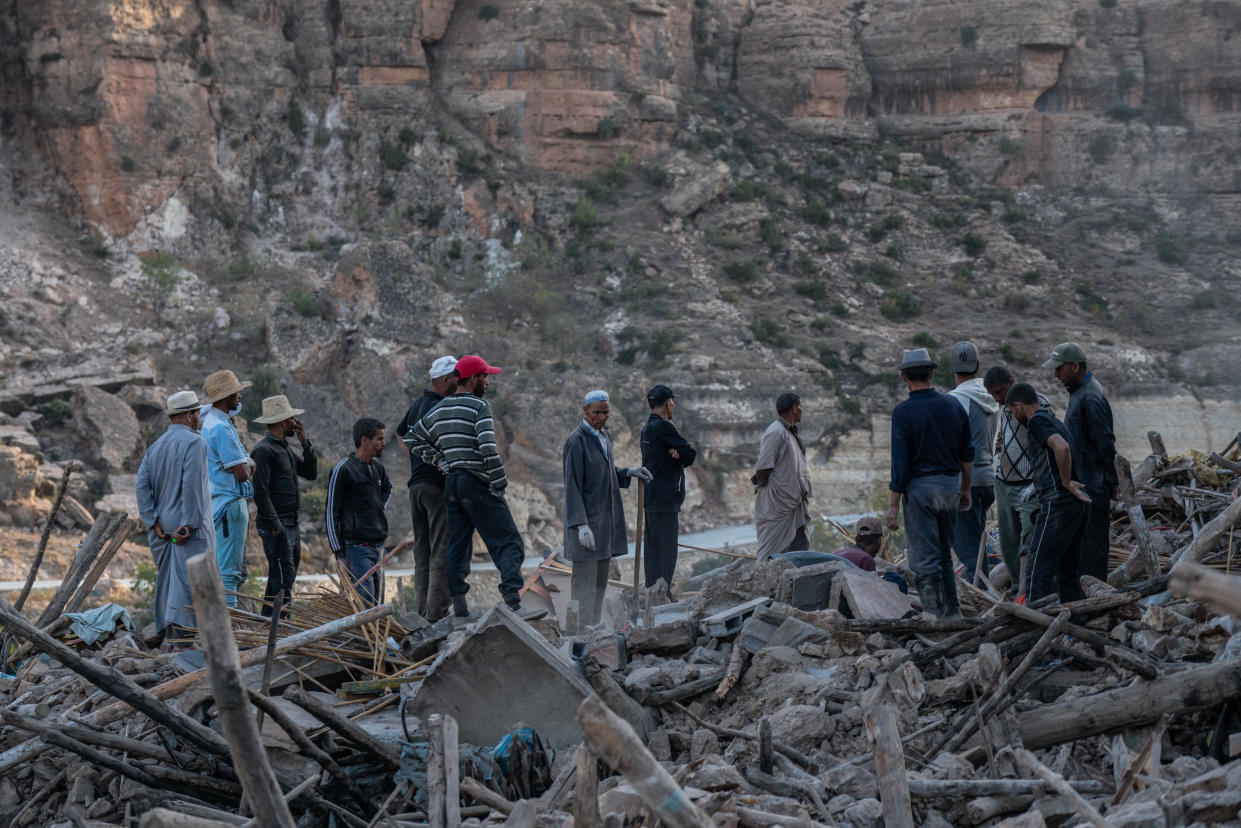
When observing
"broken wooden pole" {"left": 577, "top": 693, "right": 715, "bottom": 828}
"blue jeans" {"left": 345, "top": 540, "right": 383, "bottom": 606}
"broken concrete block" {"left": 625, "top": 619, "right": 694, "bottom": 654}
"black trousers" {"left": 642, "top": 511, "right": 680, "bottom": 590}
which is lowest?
"black trousers" {"left": 642, "top": 511, "right": 680, "bottom": 590}

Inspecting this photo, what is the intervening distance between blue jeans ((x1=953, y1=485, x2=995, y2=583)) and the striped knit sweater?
10.6 feet

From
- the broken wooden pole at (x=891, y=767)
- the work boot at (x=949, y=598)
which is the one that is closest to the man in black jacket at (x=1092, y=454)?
the work boot at (x=949, y=598)

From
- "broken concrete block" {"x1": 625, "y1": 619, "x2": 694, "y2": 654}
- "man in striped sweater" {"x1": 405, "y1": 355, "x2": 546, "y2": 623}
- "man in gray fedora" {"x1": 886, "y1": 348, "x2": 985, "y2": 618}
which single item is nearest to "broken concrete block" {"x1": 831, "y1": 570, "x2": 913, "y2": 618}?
"man in gray fedora" {"x1": 886, "y1": 348, "x2": 985, "y2": 618}

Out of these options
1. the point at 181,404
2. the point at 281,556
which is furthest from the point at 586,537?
the point at 181,404

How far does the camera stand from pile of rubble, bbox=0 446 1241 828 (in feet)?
14.1

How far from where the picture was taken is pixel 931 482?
22.4ft

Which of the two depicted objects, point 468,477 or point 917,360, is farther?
point 468,477

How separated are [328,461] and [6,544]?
717cm

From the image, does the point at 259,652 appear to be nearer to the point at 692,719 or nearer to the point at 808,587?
the point at 692,719

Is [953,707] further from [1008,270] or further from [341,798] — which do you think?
[1008,270]

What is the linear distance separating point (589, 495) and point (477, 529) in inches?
40.8

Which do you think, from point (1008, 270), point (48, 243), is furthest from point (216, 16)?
point (1008, 270)

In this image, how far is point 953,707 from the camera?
5254 mm

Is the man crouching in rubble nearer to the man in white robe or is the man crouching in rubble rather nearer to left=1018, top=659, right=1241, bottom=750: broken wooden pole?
the man in white robe
